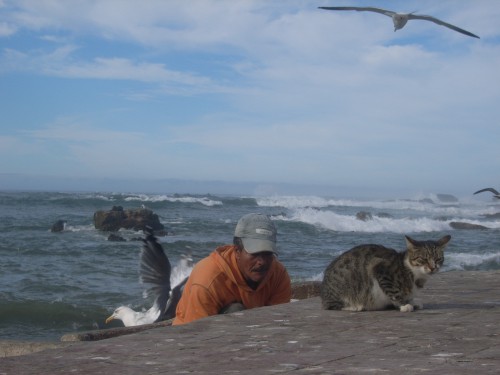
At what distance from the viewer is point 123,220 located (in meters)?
29.8

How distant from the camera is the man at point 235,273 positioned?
5348 millimetres

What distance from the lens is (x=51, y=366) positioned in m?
3.57

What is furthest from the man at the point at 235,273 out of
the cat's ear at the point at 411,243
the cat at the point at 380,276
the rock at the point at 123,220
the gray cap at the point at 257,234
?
the rock at the point at 123,220

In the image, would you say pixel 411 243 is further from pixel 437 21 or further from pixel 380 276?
pixel 437 21

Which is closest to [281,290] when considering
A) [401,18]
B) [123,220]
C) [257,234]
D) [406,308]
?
[257,234]

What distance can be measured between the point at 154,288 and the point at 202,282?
344 centimetres

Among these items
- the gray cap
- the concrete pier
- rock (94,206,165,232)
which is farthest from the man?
rock (94,206,165,232)

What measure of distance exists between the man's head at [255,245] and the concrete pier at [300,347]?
33 cm

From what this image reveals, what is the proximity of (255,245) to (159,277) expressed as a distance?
3486 millimetres

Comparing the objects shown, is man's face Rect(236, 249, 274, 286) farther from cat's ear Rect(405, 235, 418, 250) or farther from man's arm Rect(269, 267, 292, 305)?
cat's ear Rect(405, 235, 418, 250)

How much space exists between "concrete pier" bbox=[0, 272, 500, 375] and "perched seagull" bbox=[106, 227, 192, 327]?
296cm

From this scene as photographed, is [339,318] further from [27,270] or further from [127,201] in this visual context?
[127,201]

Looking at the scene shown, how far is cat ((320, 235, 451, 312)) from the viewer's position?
5.30 meters

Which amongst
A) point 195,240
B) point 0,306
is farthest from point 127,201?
point 0,306
